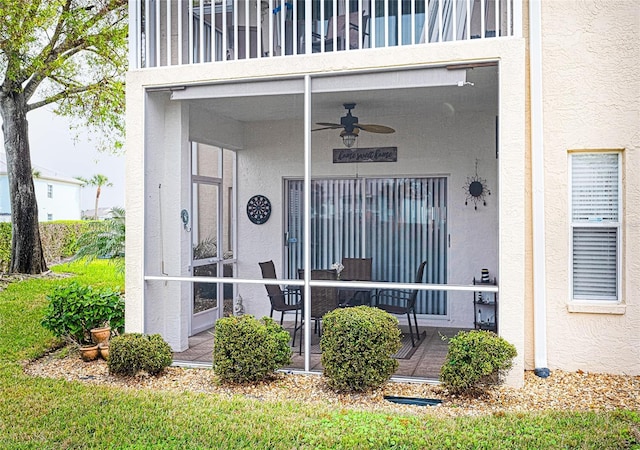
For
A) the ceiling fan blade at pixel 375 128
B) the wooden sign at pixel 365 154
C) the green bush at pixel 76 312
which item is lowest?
the green bush at pixel 76 312

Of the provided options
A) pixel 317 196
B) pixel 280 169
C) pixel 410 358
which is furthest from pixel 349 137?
pixel 410 358

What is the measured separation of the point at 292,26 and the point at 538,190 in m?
3.66

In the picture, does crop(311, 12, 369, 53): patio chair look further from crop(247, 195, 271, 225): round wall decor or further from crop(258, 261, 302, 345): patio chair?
crop(258, 261, 302, 345): patio chair

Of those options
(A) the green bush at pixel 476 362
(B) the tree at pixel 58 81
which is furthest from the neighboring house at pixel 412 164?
(B) the tree at pixel 58 81

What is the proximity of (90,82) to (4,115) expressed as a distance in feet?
7.13

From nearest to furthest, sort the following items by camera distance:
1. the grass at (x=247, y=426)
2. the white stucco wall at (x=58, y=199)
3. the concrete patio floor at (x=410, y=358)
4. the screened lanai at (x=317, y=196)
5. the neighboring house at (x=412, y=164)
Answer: the grass at (x=247, y=426) → the neighboring house at (x=412, y=164) → the concrete patio floor at (x=410, y=358) → the screened lanai at (x=317, y=196) → the white stucco wall at (x=58, y=199)

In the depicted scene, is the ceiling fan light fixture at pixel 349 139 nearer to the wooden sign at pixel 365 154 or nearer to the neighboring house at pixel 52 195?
the wooden sign at pixel 365 154

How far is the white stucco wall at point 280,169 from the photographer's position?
5961 millimetres

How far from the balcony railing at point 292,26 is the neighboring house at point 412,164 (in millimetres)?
35

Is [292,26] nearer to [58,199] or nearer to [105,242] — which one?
[105,242]

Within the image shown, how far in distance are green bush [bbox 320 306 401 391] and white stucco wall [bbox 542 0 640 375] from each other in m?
1.97

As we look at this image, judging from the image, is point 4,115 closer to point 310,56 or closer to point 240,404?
point 310,56

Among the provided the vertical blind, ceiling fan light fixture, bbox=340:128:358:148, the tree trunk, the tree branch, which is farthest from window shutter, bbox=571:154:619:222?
the tree trunk

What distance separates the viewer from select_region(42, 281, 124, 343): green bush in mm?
7405
